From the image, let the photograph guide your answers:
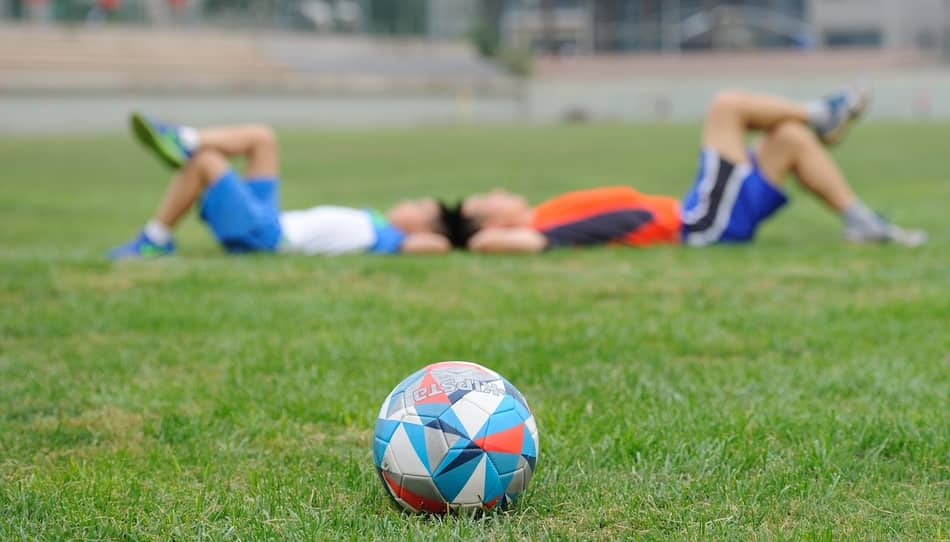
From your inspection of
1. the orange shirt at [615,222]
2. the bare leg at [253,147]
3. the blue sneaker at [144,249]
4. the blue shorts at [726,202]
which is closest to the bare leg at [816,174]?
the blue shorts at [726,202]

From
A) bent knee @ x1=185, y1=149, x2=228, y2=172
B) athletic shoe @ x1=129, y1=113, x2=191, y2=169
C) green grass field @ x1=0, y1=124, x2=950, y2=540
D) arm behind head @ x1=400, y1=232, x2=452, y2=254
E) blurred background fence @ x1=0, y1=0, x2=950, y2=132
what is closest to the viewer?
green grass field @ x1=0, y1=124, x2=950, y2=540

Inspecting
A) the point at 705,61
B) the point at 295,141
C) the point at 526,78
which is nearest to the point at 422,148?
the point at 295,141

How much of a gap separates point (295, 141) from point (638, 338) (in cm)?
2686

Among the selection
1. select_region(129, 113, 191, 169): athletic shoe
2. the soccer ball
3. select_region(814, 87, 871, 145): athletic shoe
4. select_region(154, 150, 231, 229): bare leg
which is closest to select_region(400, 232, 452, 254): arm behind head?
select_region(154, 150, 231, 229): bare leg

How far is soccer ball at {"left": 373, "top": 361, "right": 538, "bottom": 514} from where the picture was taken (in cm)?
249

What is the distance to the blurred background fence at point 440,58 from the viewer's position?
44062 millimetres

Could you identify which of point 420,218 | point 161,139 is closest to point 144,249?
point 161,139

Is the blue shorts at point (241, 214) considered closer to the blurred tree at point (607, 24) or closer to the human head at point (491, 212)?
the human head at point (491, 212)

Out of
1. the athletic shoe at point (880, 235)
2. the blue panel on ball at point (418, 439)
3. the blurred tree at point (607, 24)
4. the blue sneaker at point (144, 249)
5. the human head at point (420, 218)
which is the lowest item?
the athletic shoe at point (880, 235)

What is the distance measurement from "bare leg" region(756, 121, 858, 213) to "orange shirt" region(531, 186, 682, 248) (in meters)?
0.77

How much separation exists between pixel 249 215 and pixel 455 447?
490 cm

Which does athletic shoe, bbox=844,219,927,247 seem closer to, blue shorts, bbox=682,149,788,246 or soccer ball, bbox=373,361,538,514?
blue shorts, bbox=682,149,788,246

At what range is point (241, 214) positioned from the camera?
7047 millimetres

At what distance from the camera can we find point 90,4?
47781 millimetres
